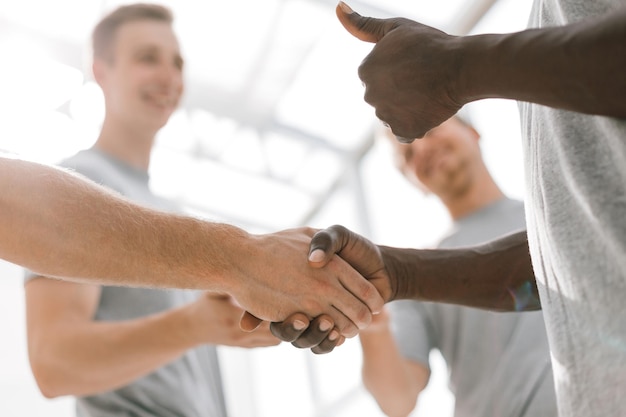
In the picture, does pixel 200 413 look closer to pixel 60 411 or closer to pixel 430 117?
pixel 430 117

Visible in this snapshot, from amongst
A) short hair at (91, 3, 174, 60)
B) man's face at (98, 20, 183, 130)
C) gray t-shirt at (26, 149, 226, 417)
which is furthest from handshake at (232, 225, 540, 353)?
short hair at (91, 3, 174, 60)

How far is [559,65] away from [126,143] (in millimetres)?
1429

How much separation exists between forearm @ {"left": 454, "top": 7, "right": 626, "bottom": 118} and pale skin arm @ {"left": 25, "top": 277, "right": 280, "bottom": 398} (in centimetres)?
86

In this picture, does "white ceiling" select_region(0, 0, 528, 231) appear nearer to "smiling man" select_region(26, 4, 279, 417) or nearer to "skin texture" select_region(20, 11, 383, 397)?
"smiling man" select_region(26, 4, 279, 417)

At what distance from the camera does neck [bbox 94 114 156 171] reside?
223 centimetres

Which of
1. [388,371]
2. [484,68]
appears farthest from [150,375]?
[484,68]

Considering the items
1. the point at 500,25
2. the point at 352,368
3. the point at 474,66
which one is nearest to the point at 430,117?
the point at 474,66

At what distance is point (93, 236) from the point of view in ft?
4.56

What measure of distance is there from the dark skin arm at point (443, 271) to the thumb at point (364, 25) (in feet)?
1.37

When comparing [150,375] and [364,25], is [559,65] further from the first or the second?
[150,375]

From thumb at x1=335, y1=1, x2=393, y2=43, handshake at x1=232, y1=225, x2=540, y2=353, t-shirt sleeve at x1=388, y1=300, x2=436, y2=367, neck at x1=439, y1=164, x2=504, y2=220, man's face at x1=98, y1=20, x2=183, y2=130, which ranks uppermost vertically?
man's face at x1=98, y1=20, x2=183, y2=130

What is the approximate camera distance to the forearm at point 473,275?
160cm

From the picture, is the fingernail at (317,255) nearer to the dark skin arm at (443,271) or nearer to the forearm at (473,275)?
the dark skin arm at (443,271)

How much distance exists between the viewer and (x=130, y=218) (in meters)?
1.44
